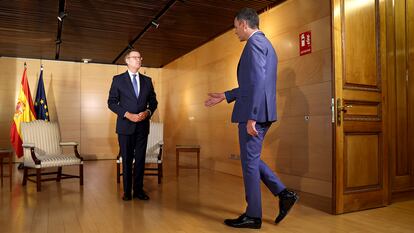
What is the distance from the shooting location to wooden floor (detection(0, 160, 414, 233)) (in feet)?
8.69

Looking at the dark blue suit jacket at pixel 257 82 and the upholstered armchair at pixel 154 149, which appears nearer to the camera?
the dark blue suit jacket at pixel 257 82

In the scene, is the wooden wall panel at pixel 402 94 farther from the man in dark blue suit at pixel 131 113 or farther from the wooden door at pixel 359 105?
the man in dark blue suit at pixel 131 113

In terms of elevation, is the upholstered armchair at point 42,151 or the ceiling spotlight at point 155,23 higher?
the ceiling spotlight at point 155,23

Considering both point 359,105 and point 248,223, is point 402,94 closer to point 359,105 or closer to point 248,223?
point 359,105

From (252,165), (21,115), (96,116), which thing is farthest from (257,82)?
(96,116)

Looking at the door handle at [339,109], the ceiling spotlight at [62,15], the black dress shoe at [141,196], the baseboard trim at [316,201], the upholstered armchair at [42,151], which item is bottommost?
the baseboard trim at [316,201]

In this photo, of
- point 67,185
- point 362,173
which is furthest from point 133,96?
point 362,173

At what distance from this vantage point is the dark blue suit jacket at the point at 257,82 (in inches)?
97.0

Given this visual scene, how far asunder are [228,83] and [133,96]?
99.9 inches

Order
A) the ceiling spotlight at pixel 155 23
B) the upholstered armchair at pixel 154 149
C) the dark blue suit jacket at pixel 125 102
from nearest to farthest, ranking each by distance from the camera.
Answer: the dark blue suit jacket at pixel 125 102, the upholstered armchair at pixel 154 149, the ceiling spotlight at pixel 155 23

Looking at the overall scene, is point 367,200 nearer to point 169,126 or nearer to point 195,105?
point 195,105

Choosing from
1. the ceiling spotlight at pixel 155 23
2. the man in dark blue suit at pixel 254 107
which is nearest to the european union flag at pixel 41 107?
the ceiling spotlight at pixel 155 23

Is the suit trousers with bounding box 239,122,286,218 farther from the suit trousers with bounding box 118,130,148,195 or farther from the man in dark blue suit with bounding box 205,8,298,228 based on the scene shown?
the suit trousers with bounding box 118,130,148,195

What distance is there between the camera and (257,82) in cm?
245
